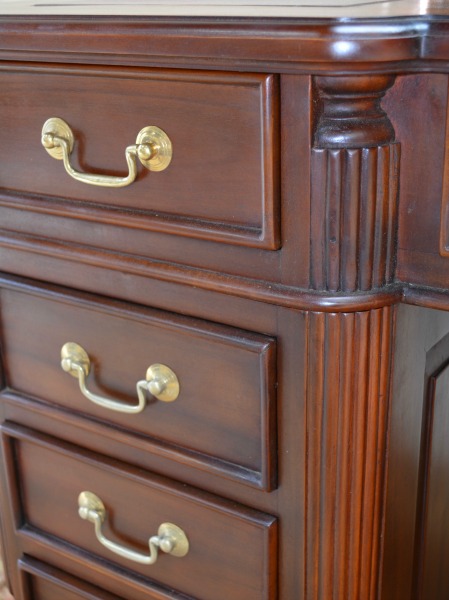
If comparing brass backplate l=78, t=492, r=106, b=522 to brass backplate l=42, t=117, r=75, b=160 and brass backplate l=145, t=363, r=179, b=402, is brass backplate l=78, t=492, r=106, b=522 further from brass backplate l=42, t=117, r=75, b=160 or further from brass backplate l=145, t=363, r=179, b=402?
brass backplate l=42, t=117, r=75, b=160

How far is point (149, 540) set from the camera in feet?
2.33

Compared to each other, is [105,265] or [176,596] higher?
[105,265]

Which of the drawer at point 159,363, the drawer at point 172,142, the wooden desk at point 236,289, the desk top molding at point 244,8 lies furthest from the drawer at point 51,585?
the desk top molding at point 244,8

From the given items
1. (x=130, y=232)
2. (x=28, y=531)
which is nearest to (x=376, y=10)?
(x=130, y=232)

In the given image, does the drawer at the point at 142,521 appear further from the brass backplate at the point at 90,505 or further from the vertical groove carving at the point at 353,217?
the vertical groove carving at the point at 353,217

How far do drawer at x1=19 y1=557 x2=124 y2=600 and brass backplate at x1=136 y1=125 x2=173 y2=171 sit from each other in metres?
0.43

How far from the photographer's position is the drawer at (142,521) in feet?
2.14

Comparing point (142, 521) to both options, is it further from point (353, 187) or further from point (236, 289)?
point (353, 187)

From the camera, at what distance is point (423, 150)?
504mm

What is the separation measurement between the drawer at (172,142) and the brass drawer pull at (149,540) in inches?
10.6

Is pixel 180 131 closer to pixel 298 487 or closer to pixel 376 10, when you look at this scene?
pixel 376 10

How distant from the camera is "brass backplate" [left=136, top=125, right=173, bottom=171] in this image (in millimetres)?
566

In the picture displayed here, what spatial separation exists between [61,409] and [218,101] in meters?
0.34

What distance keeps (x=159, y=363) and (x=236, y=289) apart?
113 mm
